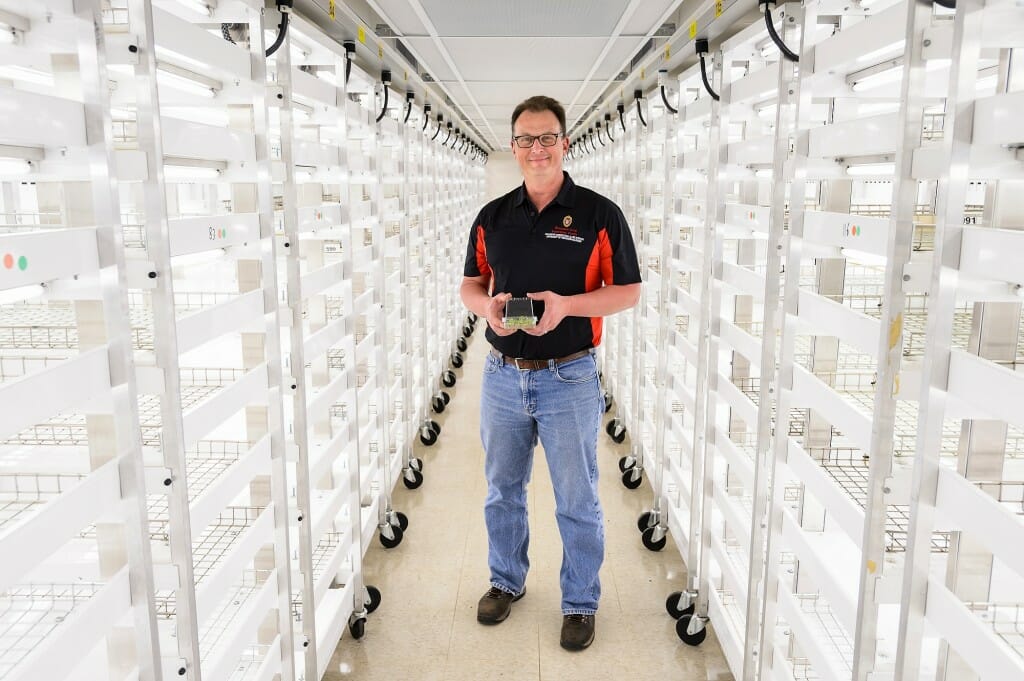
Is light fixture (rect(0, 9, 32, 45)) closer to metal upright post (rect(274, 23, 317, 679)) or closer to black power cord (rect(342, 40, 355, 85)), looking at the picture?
metal upright post (rect(274, 23, 317, 679))

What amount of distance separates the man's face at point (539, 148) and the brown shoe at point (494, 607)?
1802 mm

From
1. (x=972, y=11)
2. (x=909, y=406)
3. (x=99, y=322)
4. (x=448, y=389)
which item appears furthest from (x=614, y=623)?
(x=448, y=389)

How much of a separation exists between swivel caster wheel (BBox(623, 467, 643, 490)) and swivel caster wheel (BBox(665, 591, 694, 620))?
1.61 metres

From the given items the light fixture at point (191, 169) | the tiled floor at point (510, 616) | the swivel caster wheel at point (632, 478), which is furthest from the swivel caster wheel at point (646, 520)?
the light fixture at point (191, 169)

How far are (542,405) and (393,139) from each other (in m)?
2.22

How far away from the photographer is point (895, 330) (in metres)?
1.67

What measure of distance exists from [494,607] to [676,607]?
788 mm

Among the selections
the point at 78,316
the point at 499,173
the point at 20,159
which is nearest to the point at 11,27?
the point at 20,159

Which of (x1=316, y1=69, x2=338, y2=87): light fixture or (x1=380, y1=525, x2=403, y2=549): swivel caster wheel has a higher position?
(x1=316, y1=69, x2=338, y2=87): light fixture

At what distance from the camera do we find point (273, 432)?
7.91 ft

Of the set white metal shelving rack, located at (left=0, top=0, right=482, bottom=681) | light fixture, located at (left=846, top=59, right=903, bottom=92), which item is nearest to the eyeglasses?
white metal shelving rack, located at (left=0, top=0, right=482, bottom=681)

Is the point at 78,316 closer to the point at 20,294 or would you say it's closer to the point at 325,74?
the point at 20,294

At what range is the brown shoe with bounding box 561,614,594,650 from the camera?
327 centimetres

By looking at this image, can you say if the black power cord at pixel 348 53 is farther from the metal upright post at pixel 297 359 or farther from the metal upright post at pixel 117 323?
the metal upright post at pixel 117 323
